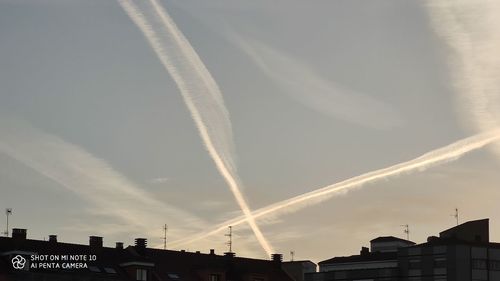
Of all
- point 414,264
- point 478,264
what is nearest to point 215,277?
point 414,264

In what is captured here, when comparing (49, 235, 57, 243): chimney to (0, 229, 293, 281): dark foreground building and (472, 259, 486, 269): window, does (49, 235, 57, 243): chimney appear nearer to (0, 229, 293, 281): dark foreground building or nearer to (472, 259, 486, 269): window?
(0, 229, 293, 281): dark foreground building

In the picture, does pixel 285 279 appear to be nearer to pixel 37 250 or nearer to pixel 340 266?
pixel 340 266

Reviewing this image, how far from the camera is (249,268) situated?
15088 cm

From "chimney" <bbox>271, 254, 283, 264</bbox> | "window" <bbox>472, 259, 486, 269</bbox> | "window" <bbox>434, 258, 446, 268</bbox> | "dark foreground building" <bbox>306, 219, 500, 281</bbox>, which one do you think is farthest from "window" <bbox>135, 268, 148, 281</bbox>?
"window" <bbox>472, 259, 486, 269</bbox>

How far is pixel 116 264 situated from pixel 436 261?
55.8 m

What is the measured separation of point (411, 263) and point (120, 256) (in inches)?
2135

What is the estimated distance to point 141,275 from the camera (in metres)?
130

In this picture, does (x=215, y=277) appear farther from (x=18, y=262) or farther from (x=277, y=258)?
(x=18, y=262)

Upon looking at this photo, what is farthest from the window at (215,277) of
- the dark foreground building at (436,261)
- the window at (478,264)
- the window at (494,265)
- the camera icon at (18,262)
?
the window at (494,265)

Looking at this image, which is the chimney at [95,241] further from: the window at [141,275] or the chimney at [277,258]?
the chimney at [277,258]

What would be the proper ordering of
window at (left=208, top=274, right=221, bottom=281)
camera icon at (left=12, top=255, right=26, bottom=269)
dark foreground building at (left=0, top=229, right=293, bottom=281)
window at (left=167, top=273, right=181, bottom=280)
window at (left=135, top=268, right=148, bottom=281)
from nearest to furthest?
camera icon at (left=12, top=255, right=26, bottom=269) → dark foreground building at (left=0, top=229, right=293, bottom=281) → window at (left=135, top=268, right=148, bottom=281) → window at (left=167, top=273, right=181, bottom=280) → window at (left=208, top=274, right=221, bottom=281)

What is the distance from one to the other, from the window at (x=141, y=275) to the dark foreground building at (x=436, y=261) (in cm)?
5166

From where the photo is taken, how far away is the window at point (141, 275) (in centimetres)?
12925

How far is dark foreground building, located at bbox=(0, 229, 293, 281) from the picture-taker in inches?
4589
